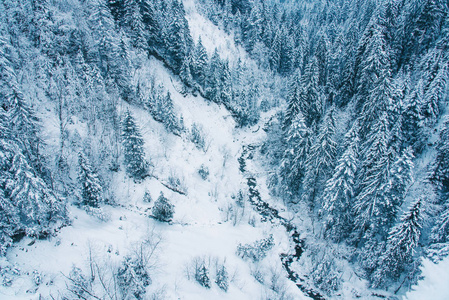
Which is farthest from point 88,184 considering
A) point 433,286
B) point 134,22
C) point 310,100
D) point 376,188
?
point 310,100

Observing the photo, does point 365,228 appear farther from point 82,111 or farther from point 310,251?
point 82,111

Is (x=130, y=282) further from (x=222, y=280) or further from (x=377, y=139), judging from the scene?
(x=377, y=139)

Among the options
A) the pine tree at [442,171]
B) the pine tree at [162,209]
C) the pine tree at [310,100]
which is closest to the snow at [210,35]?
the pine tree at [310,100]

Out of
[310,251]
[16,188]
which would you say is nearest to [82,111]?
[16,188]

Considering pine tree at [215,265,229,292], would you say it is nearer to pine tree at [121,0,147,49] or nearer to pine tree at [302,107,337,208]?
pine tree at [302,107,337,208]

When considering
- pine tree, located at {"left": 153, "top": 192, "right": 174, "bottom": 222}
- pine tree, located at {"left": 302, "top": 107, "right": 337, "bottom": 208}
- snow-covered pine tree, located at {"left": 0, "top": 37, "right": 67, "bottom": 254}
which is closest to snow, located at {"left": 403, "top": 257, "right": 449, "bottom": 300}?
snow-covered pine tree, located at {"left": 0, "top": 37, "right": 67, "bottom": 254}

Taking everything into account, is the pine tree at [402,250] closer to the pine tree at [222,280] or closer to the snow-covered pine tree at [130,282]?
the pine tree at [222,280]
